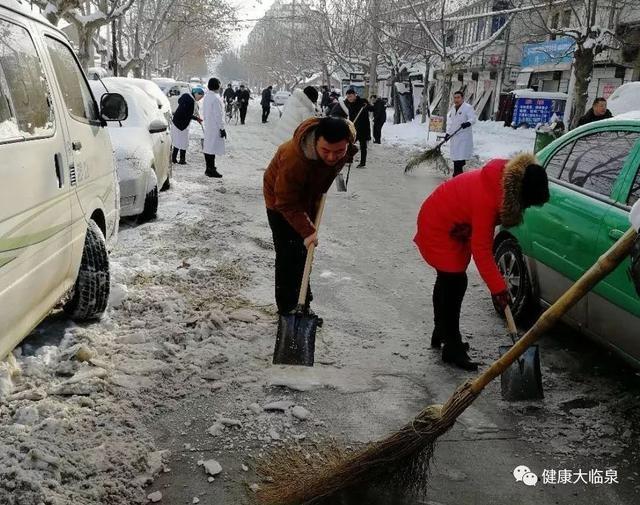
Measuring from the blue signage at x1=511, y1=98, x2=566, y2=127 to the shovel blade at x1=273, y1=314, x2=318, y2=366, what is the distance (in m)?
24.4

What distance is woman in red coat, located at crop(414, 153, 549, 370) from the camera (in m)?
3.19

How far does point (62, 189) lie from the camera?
319 centimetres

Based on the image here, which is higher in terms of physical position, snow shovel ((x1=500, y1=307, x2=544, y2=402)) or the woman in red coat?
the woman in red coat

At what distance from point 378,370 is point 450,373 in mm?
455

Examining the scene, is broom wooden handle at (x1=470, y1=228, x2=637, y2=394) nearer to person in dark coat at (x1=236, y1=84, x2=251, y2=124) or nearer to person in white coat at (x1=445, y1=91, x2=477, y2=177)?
person in white coat at (x1=445, y1=91, x2=477, y2=177)

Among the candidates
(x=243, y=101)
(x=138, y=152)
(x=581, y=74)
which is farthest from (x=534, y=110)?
(x=138, y=152)

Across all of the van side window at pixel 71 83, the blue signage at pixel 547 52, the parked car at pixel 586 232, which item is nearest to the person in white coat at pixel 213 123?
the van side window at pixel 71 83

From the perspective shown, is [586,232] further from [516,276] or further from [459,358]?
[459,358]

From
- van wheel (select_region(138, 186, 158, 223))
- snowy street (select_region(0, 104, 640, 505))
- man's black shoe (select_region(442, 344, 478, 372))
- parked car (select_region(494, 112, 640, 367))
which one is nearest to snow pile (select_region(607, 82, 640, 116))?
snowy street (select_region(0, 104, 640, 505))

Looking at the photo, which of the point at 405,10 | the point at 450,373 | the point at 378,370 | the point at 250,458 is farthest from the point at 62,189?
the point at 405,10

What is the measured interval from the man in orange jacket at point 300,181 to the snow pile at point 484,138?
13.0 metres

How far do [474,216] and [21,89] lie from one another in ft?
7.98

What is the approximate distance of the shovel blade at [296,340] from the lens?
11.5ft

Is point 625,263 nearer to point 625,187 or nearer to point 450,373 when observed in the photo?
point 625,187
